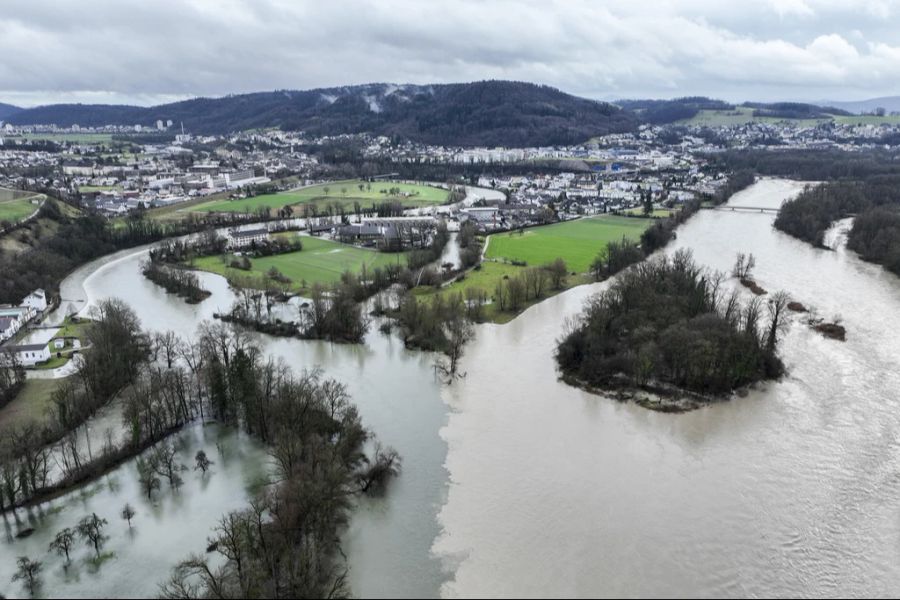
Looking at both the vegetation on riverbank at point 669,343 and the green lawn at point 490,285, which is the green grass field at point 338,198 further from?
the vegetation on riverbank at point 669,343

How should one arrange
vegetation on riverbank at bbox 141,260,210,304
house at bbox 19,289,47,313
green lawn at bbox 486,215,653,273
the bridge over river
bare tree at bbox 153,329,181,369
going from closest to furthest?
bare tree at bbox 153,329,181,369, house at bbox 19,289,47,313, vegetation on riverbank at bbox 141,260,210,304, green lawn at bbox 486,215,653,273, the bridge over river

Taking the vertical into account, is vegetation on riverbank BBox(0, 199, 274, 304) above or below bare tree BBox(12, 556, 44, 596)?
above

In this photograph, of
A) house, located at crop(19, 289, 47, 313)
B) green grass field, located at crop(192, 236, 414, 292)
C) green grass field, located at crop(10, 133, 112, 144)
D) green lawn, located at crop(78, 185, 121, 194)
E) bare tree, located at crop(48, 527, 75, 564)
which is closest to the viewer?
bare tree, located at crop(48, 527, 75, 564)

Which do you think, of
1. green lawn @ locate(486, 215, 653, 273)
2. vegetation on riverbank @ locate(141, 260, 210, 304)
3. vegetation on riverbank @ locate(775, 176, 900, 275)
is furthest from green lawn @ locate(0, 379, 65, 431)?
vegetation on riverbank @ locate(775, 176, 900, 275)

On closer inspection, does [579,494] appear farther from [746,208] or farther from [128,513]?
[746,208]

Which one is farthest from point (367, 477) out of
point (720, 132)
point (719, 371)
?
point (720, 132)

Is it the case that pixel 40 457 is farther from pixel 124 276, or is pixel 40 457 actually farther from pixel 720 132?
pixel 720 132

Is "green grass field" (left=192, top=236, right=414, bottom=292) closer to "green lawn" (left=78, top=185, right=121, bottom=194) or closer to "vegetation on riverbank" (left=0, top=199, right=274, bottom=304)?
"vegetation on riverbank" (left=0, top=199, right=274, bottom=304)
